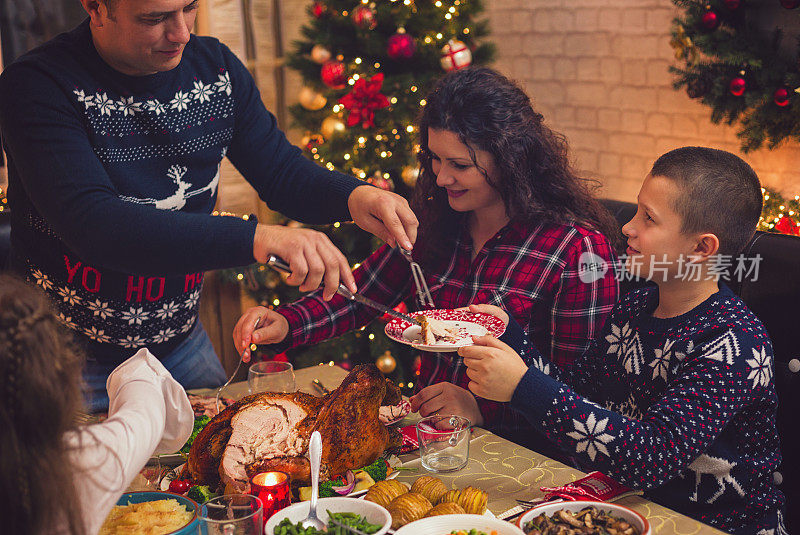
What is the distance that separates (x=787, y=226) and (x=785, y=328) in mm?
993

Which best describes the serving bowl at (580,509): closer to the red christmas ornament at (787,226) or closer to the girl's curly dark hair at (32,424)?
the girl's curly dark hair at (32,424)

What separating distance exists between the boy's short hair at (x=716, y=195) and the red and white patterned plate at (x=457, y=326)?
49 cm

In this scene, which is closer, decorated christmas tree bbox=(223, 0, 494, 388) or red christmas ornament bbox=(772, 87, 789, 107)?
red christmas ornament bbox=(772, 87, 789, 107)

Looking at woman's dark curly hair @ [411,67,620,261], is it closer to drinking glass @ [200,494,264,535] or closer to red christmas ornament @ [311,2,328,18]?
drinking glass @ [200,494,264,535]

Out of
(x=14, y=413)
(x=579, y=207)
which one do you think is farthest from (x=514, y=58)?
(x=14, y=413)

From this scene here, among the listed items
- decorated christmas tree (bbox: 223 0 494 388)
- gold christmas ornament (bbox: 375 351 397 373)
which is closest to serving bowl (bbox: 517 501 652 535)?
decorated christmas tree (bbox: 223 0 494 388)

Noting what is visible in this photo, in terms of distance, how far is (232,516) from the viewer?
45.8 inches

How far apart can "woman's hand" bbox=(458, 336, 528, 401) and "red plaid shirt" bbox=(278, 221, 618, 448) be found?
17.8 inches

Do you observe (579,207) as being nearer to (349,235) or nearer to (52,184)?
(52,184)

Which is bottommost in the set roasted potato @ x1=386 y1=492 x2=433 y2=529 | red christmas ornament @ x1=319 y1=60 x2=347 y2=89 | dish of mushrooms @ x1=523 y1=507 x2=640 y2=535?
roasted potato @ x1=386 y1=492 x2=433 y2=529

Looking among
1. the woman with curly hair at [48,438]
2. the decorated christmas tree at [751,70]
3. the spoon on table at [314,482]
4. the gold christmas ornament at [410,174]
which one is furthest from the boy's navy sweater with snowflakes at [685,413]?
the gold christmas ornament at [410,174]

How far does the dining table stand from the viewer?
4.24ft

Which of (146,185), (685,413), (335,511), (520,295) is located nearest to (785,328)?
(685,413)

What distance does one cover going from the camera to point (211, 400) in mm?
1849
